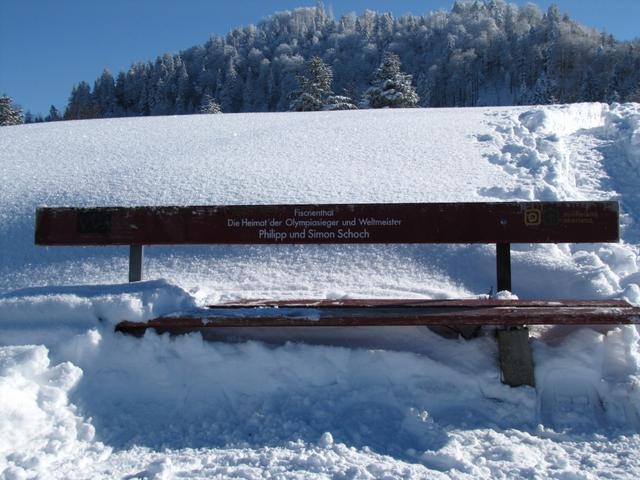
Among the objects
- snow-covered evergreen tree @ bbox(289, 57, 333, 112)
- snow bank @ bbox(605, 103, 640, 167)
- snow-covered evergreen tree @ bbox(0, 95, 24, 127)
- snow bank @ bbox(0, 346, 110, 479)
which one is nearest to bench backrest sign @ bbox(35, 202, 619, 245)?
snow bank @ bbox(0, 346, 110, 479)

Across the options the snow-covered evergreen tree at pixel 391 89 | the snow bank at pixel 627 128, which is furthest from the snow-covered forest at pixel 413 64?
the snow bank at pixel 627 128

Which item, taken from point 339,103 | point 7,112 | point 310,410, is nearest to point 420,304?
point 310,410

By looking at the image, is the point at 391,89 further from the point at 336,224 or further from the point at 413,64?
the point at 413,64

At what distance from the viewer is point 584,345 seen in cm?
365

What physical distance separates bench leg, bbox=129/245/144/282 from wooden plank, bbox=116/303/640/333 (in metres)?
1.06

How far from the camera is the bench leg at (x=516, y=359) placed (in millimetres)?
3533

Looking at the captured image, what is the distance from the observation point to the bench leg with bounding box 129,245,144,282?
4.61 meters

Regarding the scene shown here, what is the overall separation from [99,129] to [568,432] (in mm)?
11031

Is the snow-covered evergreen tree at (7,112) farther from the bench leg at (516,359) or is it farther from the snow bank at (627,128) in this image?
the bench leg at (516,359)

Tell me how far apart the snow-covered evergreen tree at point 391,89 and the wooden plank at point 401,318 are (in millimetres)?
27798

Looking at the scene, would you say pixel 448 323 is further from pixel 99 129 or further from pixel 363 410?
pixel 99 129

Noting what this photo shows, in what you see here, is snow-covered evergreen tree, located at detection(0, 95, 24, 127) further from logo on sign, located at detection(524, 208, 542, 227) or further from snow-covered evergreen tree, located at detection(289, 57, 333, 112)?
logo on sign, located at detection(524, 208, 542, 227)

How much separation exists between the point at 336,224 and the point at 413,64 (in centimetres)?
11416

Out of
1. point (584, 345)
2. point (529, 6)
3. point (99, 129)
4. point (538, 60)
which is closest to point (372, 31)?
point (529, 6)
